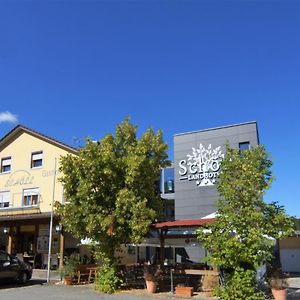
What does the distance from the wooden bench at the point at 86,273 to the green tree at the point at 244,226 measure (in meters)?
8.46

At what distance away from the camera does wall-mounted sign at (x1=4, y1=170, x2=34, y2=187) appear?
1253 inches

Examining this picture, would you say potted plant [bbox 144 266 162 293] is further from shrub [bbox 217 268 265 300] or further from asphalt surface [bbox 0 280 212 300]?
shrub [bbox 217 268 265 300]

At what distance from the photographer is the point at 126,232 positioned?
18297 mm

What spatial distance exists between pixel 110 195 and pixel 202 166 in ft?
48.7

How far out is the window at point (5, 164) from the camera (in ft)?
110

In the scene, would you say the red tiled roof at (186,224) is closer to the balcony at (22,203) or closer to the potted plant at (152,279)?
the potted plant at (152,279)

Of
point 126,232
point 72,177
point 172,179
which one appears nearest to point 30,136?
point 172,179

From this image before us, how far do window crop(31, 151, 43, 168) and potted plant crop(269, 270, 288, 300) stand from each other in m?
20.6

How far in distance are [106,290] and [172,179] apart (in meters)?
18.8

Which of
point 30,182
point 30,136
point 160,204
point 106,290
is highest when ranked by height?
point 30,136

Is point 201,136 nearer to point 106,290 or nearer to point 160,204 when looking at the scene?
point 160,204

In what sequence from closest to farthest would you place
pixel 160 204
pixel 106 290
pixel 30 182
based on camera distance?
→ pixel 106 290, pixel 160 204, pixel 30 182

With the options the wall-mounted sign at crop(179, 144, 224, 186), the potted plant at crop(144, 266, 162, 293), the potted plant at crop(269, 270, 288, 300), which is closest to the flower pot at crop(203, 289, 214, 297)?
the potted plant at crop(144, 266, 162, 293)

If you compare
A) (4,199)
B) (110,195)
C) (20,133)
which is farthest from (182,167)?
(110,195)
